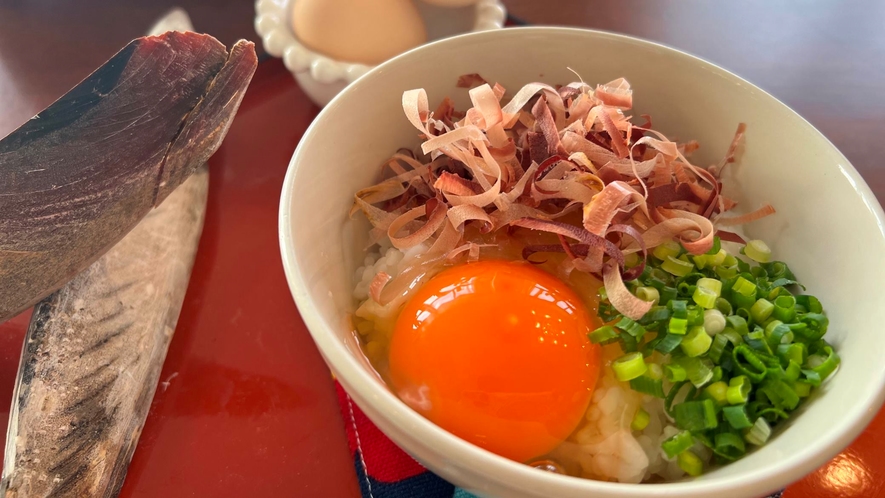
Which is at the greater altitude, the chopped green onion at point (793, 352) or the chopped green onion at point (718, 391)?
the chopped green onion at point (793, 352)

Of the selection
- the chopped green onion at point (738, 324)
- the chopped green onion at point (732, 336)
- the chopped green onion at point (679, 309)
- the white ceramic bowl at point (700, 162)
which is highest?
the white ceramic bowl at point (700, 162)

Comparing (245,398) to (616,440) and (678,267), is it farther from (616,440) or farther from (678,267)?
(678,267)

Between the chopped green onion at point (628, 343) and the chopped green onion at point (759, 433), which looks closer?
the chopped green onion at point (759, 433)

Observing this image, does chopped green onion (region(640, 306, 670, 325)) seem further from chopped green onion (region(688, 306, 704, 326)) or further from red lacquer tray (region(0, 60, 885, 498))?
red lacquer tray (region(0, 60, 885, 498))

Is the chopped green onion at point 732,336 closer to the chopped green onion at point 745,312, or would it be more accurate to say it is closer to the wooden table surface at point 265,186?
the chopped green onion at point 745,312

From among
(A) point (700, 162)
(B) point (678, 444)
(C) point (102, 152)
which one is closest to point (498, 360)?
(B) point (678, 444)

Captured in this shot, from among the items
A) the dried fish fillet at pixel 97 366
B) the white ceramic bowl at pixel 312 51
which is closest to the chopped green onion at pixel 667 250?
the white ceramic bowl at pixel 312 51
